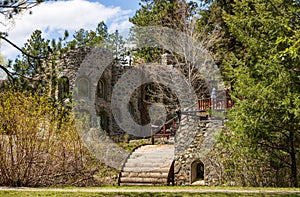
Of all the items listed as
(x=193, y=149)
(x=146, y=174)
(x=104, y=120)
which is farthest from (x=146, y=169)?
(x=104, y=120)

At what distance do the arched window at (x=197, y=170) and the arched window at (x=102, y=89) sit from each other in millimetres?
8585

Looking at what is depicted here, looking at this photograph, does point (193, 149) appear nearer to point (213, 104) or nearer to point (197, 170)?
point (197, 170)

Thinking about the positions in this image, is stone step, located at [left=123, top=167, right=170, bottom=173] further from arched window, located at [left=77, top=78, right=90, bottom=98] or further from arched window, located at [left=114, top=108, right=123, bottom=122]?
arched window, located at [left=114, top=108, right=123, bottom=122]

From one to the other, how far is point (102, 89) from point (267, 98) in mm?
13183

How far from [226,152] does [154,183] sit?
2.51 meters

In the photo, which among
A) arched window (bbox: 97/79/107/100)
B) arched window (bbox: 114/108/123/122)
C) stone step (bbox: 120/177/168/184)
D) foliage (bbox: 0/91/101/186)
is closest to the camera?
foliage (bbox: 0/91/101/186)

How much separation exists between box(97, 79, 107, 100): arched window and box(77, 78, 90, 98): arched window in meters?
1.10

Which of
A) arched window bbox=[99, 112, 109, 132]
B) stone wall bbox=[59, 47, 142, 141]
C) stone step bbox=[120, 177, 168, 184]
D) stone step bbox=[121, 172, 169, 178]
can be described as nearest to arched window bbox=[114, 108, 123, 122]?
stone wall bbox=[59, 47, 142, 141]

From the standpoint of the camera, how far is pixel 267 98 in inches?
367

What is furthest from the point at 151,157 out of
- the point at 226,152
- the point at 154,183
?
the point at 226,152

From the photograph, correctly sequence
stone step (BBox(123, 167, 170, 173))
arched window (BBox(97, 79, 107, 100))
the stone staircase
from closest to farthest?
the stone staircase
stone step (BBox(123, 167, 170, 173))
arched window (BBox(97, 79, 107, 100))

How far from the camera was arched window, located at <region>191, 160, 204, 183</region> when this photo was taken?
13691 millimetres

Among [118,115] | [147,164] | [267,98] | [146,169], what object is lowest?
[146,169]

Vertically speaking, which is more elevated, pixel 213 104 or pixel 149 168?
pixel 213 104
